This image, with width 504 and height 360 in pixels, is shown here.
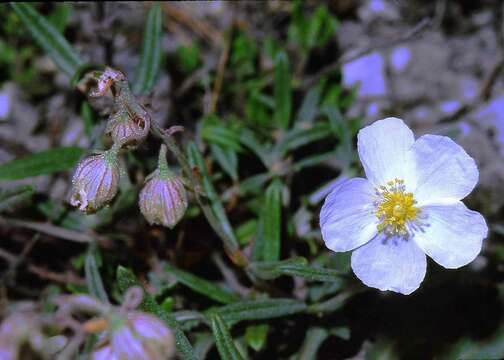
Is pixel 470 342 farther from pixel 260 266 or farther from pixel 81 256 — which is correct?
pixel 81 256

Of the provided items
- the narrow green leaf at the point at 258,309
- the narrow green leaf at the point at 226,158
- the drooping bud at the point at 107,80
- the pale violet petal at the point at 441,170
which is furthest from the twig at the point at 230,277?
the drooping bud at the point at 107,80

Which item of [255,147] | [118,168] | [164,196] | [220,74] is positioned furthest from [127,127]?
[220,74]

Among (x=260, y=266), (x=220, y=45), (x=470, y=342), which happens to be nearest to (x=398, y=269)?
(x=260, y=266)

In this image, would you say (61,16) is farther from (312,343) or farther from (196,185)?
(312,343)

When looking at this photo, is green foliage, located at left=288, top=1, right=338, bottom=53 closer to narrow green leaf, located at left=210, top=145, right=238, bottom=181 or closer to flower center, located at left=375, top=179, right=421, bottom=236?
narrow green leaf, located at left=210, top=145, right=238, bottom=181

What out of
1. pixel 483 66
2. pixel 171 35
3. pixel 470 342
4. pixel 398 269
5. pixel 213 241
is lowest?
pixel 470 342

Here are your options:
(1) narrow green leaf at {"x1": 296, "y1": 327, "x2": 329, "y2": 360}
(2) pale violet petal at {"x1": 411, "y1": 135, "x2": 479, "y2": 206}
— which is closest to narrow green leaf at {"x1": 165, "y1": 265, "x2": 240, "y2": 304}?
(1) narrow green leaf at {"x1": 296, "y1": 327, "x2": 329, "y2": 360}
